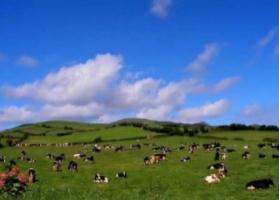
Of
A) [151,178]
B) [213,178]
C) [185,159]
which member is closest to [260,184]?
[213,178]

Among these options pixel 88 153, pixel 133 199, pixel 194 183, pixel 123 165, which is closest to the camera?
pixel 133 199

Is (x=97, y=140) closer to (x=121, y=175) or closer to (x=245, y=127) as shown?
(x=245, y=127)

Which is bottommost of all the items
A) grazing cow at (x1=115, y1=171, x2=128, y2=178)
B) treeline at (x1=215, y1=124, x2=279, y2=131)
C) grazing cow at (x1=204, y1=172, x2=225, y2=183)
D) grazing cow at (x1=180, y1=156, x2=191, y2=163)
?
grazing cow at (x1=204, y1=172, x2=225, y2=183)

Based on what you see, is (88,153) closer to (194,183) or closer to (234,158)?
(234,158)

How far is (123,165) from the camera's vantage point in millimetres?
50219

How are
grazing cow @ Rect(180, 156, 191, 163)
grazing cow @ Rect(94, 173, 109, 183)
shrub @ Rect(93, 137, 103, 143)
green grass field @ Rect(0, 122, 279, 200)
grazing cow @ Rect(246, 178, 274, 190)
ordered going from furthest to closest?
shrub @ Rect(93, 137, 103, 143) < grazing cow @ Rect(180, 156, 191, 163) < grazing cow @ Rect(94, 173, 109, 183) < grazing cow @ Rect(246, 178, 274, 190) < green grass field @ Rect(0, 122, 279, 200)

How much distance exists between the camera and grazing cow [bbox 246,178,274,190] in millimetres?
33253

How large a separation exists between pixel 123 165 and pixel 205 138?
127 feet

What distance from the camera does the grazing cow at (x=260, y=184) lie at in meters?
33.3

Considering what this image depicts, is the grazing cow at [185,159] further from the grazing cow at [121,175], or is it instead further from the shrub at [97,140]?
the shrub at [97,140]

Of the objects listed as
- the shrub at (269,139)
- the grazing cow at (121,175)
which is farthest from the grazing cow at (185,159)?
the shrub at (269,139)

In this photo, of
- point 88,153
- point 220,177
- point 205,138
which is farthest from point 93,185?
point 205,138

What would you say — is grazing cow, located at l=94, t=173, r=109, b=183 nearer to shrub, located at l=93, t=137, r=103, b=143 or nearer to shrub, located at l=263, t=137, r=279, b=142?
shrub, located at l=263, t=137, r=279, b=142

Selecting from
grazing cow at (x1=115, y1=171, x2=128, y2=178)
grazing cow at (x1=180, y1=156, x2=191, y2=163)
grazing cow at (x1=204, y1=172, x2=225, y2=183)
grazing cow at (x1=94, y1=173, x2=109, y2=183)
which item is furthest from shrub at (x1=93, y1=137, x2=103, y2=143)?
grazing cow at (x1=204, y1=172, x2=225, y2=183)
